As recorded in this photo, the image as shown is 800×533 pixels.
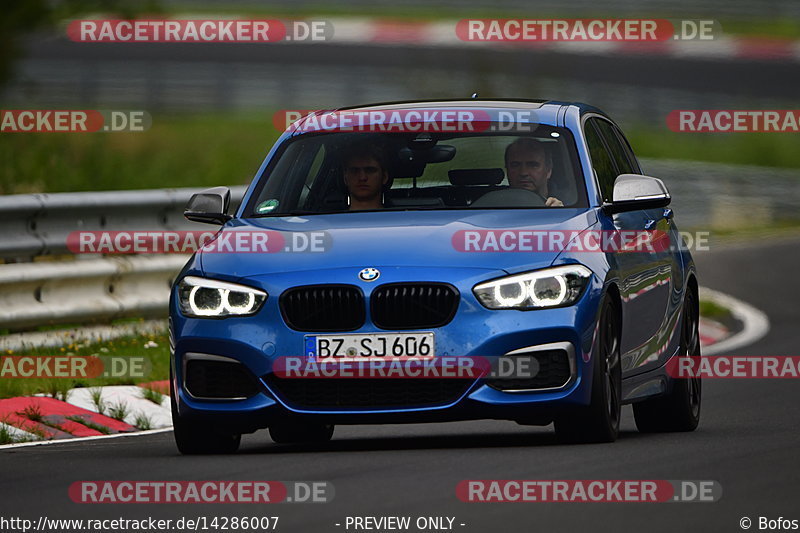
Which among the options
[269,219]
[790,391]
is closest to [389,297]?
[269,219]

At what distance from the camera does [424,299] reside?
371 inches

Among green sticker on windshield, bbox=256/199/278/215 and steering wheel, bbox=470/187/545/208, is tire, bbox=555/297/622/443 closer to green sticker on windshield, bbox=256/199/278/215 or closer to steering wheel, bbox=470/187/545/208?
steering wheel, bbox=470/187/545/208

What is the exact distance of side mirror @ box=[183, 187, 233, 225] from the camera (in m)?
10.6

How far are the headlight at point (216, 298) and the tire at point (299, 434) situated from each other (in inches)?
50.1

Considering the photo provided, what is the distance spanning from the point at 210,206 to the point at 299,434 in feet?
4.22

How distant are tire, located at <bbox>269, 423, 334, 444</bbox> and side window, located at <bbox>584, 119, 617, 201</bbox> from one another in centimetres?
189

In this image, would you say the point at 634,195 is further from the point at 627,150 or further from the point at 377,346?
the point at 627,150

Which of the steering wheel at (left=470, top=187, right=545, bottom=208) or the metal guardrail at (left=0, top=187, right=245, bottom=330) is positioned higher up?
the steering wheel at (left=470, top=187, right=545, bottom=208)

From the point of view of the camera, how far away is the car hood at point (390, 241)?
31.2ft

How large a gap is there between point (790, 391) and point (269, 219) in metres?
4.49
